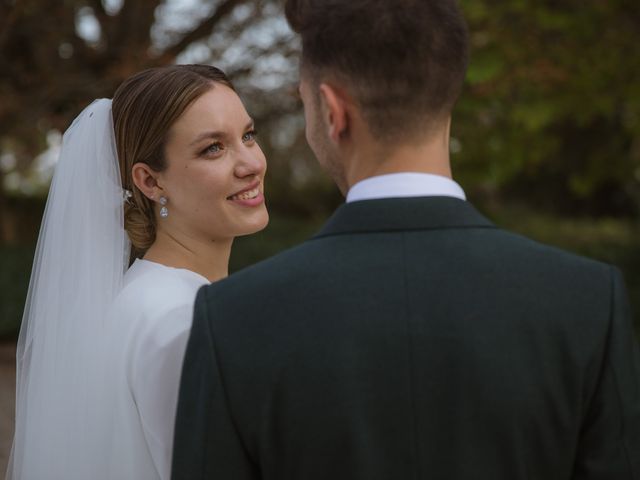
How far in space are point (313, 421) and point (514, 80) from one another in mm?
7406

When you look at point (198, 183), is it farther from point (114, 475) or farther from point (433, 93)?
point (433, 93)

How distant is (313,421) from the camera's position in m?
1.77

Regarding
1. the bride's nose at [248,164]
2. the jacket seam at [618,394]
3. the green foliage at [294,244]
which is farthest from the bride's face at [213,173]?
the green foliage at [294,244]

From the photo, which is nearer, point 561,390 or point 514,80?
point 561,390

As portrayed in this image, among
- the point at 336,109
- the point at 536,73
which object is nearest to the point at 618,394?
the point at 336,109

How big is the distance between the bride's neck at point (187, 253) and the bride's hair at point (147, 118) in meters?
0.10

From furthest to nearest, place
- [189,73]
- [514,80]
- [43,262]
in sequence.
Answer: [514,80] < [43,262] < [189,73]

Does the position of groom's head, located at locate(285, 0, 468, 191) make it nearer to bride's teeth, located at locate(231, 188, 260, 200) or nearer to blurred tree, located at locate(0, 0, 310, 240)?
bride's teeth, located at locate(231, 188, 260, 200)

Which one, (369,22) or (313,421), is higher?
(369,22)

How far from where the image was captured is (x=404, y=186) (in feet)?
5.95

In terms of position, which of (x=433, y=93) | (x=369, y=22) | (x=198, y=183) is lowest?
(x=198, y=183)

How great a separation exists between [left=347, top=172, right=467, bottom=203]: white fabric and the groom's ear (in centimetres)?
12

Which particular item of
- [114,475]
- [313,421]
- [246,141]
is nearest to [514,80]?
[246,141]

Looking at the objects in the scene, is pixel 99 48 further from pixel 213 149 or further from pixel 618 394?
pixel 618 394
